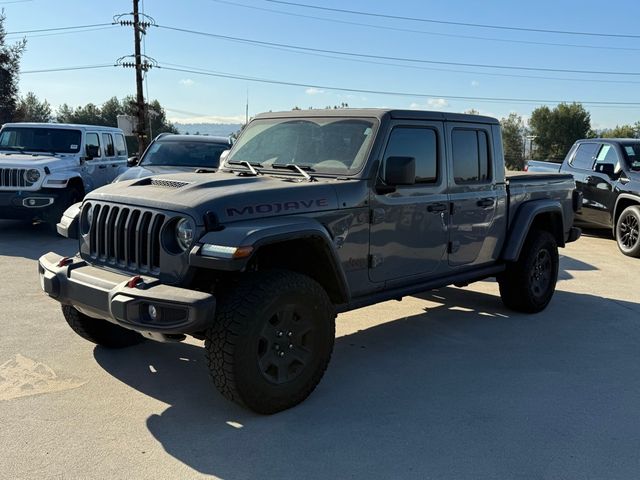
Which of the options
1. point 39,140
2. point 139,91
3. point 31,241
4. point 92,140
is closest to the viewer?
point 31,241

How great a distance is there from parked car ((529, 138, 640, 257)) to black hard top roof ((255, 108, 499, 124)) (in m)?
5.67

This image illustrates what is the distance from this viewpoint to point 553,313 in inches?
249

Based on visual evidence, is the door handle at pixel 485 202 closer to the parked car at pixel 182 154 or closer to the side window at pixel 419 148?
the side window at pixel 419 148

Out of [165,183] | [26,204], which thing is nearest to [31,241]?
[26,204]

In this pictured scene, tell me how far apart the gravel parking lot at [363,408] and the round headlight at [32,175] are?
4292 mm

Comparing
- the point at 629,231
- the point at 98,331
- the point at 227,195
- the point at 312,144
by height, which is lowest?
the point at 98,331

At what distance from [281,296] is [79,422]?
1414 millimetres

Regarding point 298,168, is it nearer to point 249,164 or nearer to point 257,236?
point 249,164

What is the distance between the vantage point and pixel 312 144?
15.3 ft

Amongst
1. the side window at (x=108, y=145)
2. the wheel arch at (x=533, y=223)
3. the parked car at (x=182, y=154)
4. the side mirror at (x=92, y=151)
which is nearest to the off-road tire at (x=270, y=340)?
the wheel arch at (x=533, y=223)

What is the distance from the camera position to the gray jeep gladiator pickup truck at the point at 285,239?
3.44 metres

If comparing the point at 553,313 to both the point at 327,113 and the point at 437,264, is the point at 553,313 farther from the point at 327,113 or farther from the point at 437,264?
the point at 327,113

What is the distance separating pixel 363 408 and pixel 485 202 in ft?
7.99

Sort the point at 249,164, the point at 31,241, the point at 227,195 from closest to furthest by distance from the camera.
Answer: the point at 227,195 → the point at 249,164 → the point at 31,241
